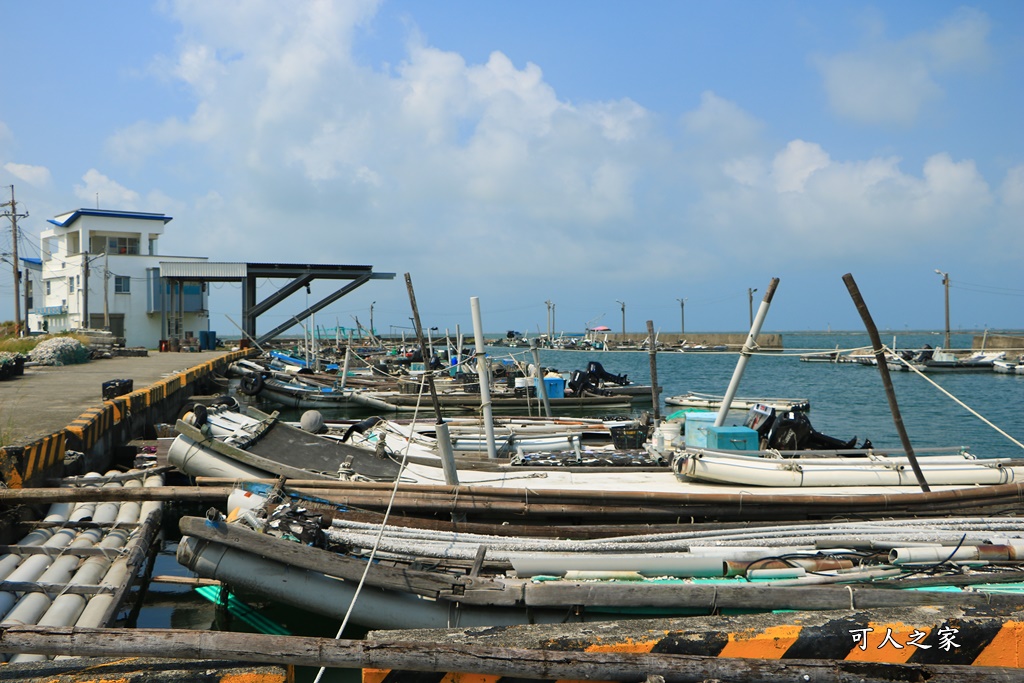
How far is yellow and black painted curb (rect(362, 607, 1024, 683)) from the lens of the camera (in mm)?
3264

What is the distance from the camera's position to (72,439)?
385 inches

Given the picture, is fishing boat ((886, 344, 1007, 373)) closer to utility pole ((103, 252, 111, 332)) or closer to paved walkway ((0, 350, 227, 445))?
paved walkway ((0, 350, 227, 445))

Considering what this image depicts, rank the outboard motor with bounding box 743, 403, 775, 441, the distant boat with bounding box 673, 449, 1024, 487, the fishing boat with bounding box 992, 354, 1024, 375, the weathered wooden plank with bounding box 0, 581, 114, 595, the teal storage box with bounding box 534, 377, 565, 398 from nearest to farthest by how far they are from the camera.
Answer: the weathered wooden plank with bounding box 0, 581, 114, 595 → the distant boat with bounding box 673, 449, 1024, 487 → the outboard motor with bounding box 743, 403, 775, 441 → the teal storage box with bounding box 534, 377, 565, 398 → the fishing boat with bounding box 992, 354, 1024, 375

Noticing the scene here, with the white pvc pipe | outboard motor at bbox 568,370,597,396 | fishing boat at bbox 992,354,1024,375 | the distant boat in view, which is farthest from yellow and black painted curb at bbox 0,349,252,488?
fishing boat at bbox 992,354,1024,375

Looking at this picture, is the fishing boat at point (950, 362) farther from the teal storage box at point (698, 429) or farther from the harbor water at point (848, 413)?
the teal storage box at point (698, 429)

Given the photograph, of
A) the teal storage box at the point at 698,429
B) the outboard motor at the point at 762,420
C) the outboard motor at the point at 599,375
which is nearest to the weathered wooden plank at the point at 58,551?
the teal storage box at the point at 698,429

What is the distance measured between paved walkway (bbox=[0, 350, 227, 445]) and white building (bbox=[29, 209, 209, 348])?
1926 cm

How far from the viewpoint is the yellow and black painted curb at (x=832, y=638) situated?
10.7ft

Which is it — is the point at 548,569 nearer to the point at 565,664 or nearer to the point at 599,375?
the point at 565,664

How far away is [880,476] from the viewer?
825cm

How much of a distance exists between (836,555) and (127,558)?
5.51 metres

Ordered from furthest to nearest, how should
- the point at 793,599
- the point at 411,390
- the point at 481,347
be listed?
the point at 411,390
the point at 481,347
the point at 793,599

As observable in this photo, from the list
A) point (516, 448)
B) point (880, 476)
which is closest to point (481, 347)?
point (516, 448)

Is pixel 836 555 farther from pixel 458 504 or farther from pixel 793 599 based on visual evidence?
pixel 458 504
